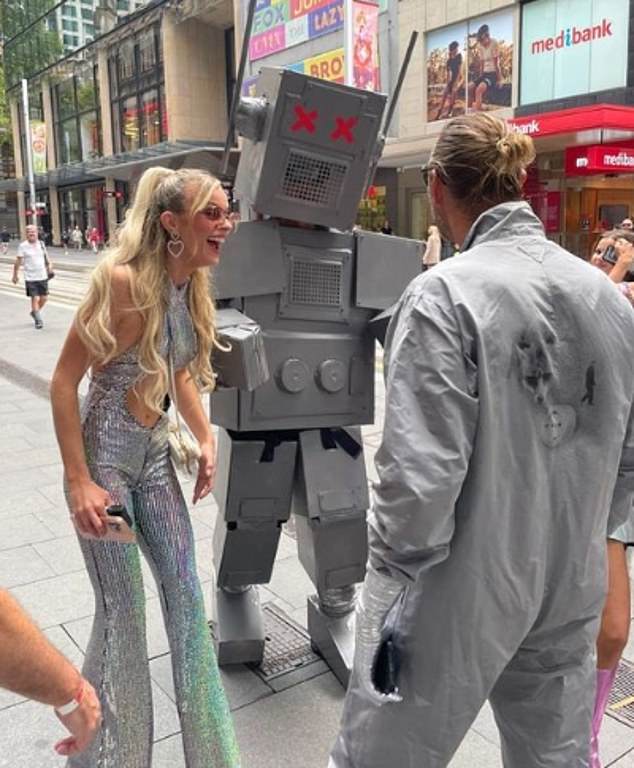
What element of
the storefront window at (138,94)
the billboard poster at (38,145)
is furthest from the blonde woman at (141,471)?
the billboard poster at (38,145)

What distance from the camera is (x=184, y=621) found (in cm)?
206

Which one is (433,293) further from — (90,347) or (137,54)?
(137,54)

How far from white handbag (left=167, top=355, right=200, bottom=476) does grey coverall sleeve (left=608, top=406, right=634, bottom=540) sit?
115cm

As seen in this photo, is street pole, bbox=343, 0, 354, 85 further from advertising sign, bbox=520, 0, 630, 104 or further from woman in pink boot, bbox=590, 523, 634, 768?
woman in pink boot, bbox=590, 523, 634, 768

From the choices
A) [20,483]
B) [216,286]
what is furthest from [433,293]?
[20,483]

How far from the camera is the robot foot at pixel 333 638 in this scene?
271cm

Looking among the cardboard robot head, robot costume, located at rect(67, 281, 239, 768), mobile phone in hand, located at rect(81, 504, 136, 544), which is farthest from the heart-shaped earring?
mobile phone in hand, located at rect(81, 504, 136, 544)

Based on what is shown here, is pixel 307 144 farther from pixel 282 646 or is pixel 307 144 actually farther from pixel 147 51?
pixel 147 51

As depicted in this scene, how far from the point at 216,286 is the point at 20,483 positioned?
9.73ft

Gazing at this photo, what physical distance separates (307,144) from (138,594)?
1.56 m

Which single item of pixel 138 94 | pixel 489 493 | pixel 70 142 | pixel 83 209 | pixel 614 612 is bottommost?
pixel 614 612

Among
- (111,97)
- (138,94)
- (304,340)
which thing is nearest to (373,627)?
(304,340)

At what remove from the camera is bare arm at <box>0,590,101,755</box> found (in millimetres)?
1091

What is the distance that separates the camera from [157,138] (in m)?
36.2
